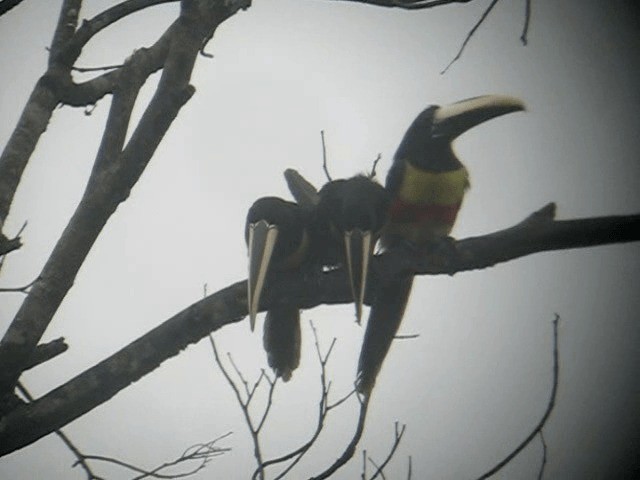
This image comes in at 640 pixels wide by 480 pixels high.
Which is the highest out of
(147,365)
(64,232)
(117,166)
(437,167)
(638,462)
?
(437,167)

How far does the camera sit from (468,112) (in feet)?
15.0

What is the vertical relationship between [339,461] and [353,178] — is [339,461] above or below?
below

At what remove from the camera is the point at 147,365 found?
2662 millimetres

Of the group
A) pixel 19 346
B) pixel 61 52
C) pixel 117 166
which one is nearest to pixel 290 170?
pixel 61 52

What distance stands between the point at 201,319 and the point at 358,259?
2.56 feet

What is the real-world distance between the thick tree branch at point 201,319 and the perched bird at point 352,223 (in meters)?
0.30

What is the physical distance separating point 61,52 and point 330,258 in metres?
1.64

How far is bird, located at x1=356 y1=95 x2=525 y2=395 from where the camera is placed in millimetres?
4223

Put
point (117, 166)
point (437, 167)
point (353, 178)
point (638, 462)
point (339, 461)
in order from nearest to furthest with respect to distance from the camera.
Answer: point (339, 461), point (117, 166), point (638, 462), point (353, 178), point (437, 167)

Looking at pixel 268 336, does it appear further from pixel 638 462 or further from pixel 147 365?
pixel 638 462

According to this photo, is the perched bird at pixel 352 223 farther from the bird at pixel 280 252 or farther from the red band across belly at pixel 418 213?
the red band across belly at pixel 418 213

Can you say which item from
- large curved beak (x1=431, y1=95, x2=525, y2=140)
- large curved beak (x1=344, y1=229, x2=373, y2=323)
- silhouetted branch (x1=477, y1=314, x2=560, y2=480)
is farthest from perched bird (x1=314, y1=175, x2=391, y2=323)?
large curved beak (x1=431, y1=95, x2=525, y2=140)

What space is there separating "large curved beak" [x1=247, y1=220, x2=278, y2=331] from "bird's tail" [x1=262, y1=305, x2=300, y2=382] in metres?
0.47

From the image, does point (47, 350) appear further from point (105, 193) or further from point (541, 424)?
point (541, 424)
